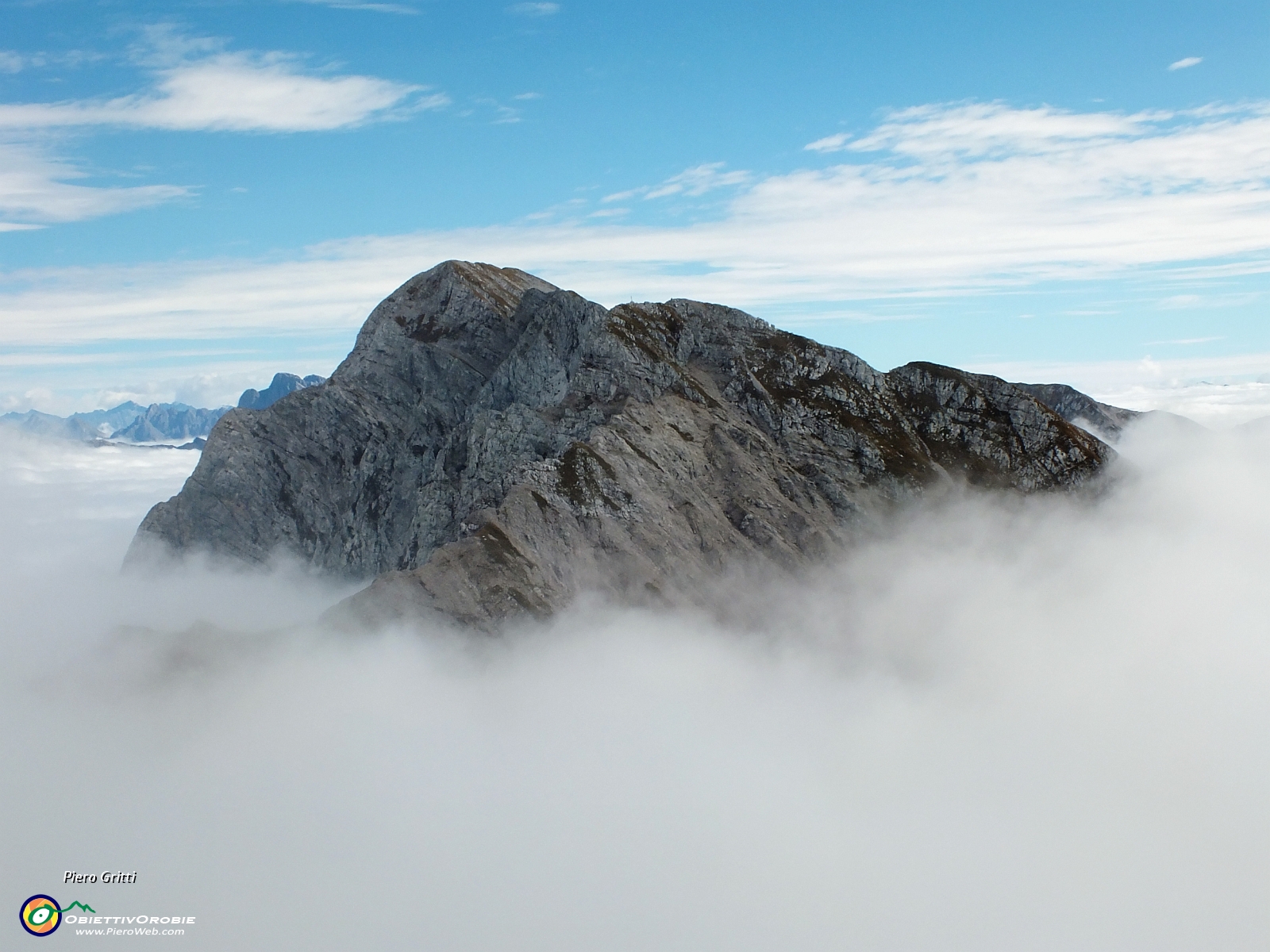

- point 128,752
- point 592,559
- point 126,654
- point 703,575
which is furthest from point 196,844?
point 703,575

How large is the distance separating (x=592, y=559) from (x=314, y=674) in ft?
172

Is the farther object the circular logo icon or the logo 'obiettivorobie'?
the logo 'obiettivorobie'

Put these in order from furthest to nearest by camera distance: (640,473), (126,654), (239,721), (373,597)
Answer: (640,473), (239,721), (126,654), (373,597)

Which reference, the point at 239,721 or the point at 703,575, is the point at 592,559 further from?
the point at 239,721

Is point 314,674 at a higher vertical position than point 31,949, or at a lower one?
higher

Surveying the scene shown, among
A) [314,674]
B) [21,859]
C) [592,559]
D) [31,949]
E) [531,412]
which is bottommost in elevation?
[31,949]

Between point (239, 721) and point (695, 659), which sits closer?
point (239, 721)

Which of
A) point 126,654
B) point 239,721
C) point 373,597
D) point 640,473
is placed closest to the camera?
point 373,597

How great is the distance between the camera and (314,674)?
6683 inches

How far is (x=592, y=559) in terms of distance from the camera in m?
176

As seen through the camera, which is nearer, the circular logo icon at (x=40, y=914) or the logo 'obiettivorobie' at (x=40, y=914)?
the circular logo icon at (x=40, y=914)

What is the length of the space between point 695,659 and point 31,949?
148 meters

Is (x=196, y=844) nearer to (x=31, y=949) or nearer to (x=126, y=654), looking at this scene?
(x=31, y=949)

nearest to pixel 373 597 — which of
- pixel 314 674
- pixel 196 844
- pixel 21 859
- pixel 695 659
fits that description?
pixel 314 674
